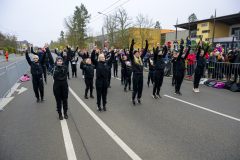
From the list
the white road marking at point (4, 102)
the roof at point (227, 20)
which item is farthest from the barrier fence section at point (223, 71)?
the roof at point (227, 20)

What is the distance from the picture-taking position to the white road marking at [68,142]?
3.17 metres

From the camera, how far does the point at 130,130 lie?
13.6ft

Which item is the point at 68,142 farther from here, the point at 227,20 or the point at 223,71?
the point at 227,20

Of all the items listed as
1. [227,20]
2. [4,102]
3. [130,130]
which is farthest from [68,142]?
[227,20]

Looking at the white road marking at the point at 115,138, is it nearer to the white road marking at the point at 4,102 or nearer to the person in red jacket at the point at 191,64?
the white road marking at the point at 4,102

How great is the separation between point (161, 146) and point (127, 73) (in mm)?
5099

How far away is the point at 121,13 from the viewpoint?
1224 inches

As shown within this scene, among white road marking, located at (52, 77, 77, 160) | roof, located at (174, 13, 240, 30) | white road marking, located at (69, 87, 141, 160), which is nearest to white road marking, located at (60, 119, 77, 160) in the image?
white road marking, located at (52, 77, 77, 160)

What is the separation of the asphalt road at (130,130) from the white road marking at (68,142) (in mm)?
75

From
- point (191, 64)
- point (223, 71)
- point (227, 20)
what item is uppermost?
point (227, 20)

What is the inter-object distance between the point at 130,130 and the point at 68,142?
1547 mm

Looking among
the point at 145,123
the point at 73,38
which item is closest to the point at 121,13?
the point at 73,38

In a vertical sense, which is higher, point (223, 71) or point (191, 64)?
point (191, 64)

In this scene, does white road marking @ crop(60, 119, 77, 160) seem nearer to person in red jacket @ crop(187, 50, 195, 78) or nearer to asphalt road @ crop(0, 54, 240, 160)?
asphalt road @ crop(0, 54, 240, 160)
